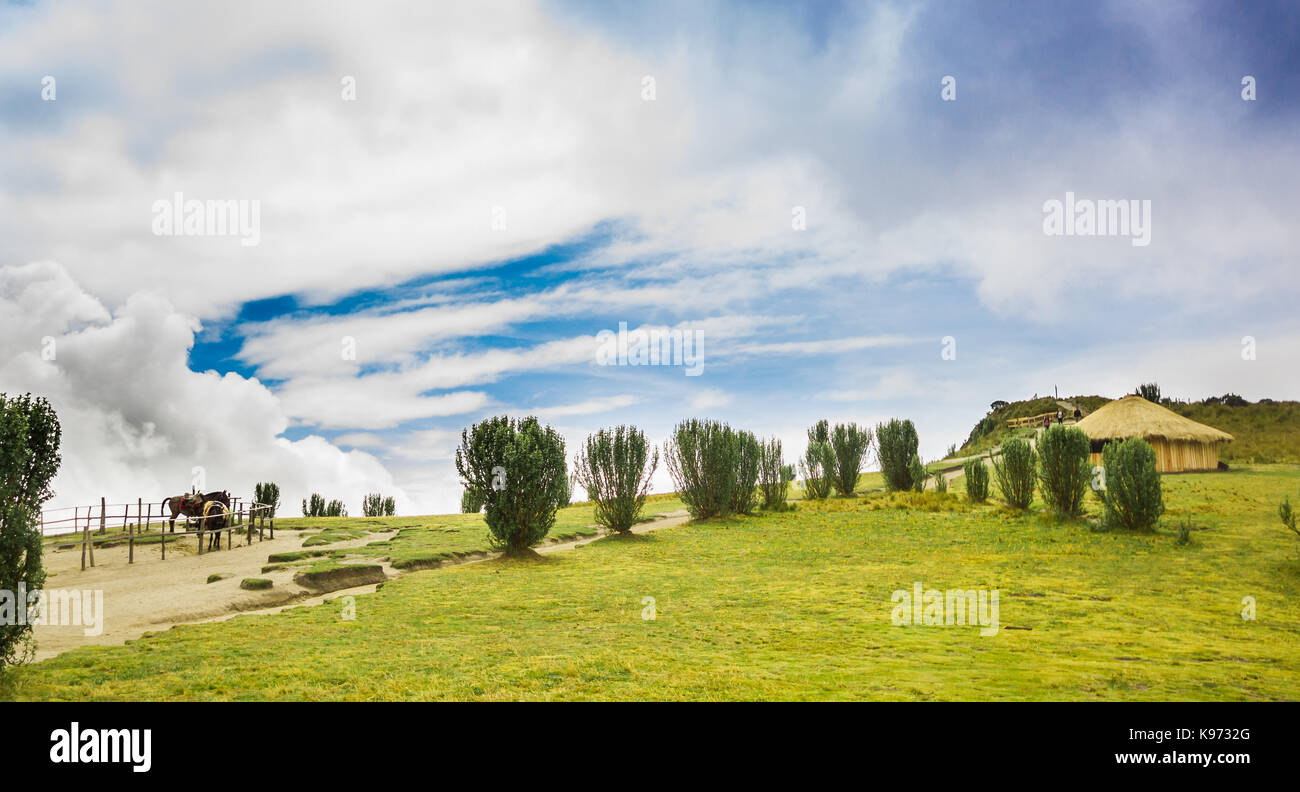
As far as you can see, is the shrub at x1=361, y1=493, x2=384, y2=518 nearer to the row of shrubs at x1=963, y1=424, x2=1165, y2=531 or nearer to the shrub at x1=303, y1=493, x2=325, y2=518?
the shrub at x1=303, y1=493, x2=325, y2=518

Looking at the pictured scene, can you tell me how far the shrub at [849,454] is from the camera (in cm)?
3534

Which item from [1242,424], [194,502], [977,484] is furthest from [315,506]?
[1242,424]

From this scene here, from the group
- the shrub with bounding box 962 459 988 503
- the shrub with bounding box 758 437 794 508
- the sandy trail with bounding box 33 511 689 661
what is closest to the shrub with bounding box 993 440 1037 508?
the shrub with bounding box 962 459 988 503

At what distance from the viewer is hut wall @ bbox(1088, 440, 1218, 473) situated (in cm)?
3547

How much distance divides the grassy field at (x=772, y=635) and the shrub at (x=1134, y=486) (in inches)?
33.2

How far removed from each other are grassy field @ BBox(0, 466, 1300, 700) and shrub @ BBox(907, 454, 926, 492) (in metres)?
15.8

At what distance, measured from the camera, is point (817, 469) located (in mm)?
34781

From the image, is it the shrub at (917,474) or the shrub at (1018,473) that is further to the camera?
the shrub at (917,474)

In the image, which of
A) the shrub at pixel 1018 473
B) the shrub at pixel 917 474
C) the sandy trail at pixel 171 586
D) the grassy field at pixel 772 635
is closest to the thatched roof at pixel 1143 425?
the shrub at pixel 917 474

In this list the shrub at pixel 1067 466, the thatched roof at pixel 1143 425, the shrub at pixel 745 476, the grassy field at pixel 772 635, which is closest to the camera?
the grassy field at pixel 772 635

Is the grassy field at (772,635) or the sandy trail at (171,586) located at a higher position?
the grassy field at (772,635)

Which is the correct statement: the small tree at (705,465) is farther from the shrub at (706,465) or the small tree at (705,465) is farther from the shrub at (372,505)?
the shrub at (372,505)
